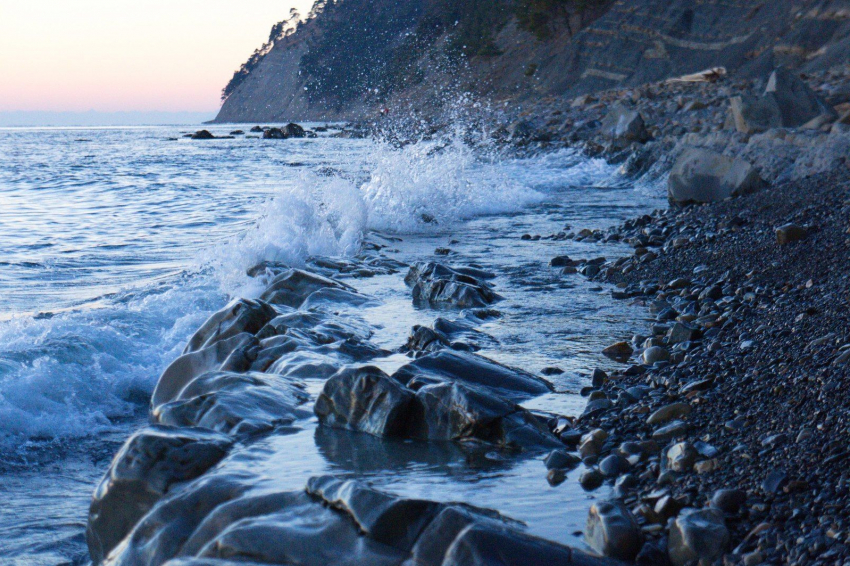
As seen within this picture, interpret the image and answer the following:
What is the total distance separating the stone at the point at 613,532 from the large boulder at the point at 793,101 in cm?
1031

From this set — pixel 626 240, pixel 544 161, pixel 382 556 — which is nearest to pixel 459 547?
pixel 382 556

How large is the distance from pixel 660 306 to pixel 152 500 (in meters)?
3.06

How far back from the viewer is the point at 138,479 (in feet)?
7.18

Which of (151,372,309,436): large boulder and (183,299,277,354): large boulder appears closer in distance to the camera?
(151,372,309,436): large boulder

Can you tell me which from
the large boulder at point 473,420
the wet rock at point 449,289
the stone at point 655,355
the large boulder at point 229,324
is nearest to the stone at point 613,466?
the large boulder at point 473,420

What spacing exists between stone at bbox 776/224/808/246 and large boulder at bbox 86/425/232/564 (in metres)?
3.94

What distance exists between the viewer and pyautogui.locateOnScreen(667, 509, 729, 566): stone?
171cm

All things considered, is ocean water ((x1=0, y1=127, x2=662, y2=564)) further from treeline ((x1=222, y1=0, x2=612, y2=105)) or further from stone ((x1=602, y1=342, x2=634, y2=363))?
treeline ((x1=222, y1=0, x2=612, y2=105))

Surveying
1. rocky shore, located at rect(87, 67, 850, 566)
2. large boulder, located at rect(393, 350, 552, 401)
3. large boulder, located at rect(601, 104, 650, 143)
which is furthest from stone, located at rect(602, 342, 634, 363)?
large boulder, located at rect(601, 104, 650, 143)

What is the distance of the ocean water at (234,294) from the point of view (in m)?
2.39

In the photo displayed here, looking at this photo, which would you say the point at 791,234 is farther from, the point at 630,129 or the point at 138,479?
the point at 630,129

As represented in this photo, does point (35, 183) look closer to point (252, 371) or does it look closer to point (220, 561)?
point (252, 371)

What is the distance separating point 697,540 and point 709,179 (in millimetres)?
6834

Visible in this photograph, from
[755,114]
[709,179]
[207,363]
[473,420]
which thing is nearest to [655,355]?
[473,420]
